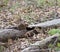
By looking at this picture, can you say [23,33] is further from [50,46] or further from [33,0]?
[33,0]

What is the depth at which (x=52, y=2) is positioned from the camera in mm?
11180

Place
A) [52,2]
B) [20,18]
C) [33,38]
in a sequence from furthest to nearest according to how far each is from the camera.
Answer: [52,2]
[20,18]
[33,38]

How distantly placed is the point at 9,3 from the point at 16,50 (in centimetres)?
593

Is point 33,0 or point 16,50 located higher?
point 33,0

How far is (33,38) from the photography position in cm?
679

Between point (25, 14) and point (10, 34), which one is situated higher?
point (25, 14)

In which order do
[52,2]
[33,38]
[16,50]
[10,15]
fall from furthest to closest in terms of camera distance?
[52,2] < [10,15] < [33,38] < [16,50]

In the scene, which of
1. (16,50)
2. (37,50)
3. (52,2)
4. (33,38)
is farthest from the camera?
(52,2)

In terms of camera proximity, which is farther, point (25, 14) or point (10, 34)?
point (25, 14)

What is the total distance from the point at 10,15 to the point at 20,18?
917 millimetres

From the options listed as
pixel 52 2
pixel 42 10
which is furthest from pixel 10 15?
pixel 52 2

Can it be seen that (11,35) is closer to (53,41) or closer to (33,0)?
(53,41)

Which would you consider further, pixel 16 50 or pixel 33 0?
pixel 33 0

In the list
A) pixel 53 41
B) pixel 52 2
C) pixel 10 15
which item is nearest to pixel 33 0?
pixel 52 2
